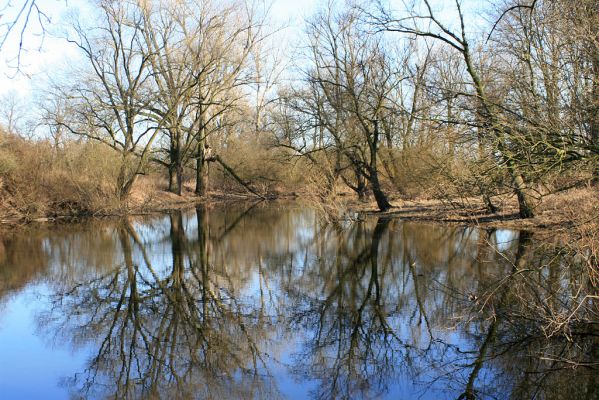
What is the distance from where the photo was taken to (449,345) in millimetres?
6691

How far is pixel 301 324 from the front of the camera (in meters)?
7.81

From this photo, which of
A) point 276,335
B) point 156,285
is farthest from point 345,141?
point 276,335

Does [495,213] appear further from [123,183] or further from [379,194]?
[123,183]

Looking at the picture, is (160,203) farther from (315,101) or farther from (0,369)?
(0,369)

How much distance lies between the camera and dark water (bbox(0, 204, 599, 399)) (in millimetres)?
5715

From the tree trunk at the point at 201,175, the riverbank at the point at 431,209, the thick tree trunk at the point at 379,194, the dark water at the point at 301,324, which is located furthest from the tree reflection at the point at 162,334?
the tree trunk at the point at 201,175

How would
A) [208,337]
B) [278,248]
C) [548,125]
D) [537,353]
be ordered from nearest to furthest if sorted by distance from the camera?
[537,353], [208,337], [548,125], [278,248]

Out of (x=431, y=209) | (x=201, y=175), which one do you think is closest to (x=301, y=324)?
(x=431, y=209)

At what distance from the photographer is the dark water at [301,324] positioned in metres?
5.71

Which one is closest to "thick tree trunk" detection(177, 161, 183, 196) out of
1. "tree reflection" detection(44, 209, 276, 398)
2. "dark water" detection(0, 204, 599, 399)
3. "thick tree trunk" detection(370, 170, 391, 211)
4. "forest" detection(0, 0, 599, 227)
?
"forest" detection(0, 0, 599, 227)

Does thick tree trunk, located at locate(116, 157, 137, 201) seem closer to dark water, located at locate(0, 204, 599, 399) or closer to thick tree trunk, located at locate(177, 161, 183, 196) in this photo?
thick tree trunk, located at locate(177, 161, 183, 196)

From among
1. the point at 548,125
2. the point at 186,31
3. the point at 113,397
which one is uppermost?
the point at 186,31

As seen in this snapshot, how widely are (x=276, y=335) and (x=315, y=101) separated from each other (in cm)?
1949

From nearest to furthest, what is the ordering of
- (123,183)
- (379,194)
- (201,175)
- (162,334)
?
(162,334), (379,194), (123,183), (201,175)
